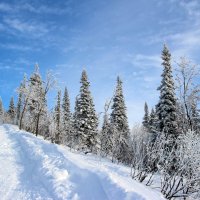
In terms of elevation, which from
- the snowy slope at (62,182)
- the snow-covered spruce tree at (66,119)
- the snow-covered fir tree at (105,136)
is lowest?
the snowy slope at (62,182)

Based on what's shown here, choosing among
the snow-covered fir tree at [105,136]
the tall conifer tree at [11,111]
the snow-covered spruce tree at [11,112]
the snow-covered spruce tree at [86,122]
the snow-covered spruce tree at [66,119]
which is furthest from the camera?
the tall conifer tree at [11,111]

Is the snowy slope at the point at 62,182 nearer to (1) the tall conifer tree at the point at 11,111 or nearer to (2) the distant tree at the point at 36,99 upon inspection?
(2) the distant tree at the point at 36,99

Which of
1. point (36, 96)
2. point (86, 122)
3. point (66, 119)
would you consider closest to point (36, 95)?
point (36, 96)

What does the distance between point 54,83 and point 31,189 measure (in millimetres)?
31118

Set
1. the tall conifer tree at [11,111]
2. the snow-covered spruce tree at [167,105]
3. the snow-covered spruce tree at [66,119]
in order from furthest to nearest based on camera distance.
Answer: the tall conifer tree at [11,111] → the snow-covered spruce tree at [66,119] → the snow-covered spruce tree at [167,105]

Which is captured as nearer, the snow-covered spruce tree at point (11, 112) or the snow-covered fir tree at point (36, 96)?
the snow-covered fir tree at point (36, 96)

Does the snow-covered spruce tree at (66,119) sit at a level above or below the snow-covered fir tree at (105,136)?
above

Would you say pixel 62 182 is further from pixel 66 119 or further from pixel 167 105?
pixel 66 119

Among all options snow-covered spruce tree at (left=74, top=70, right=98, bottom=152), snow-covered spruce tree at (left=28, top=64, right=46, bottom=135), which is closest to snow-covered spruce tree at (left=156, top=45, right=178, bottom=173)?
snow-covered spruce tree at (left=74, top=70, right=98, bottom=152)

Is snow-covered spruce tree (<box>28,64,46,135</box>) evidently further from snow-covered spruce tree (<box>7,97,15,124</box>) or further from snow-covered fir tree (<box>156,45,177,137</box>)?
snow-covered spruce tree (<box>7,97,15,124</box>)

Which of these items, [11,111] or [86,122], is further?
[11,111]

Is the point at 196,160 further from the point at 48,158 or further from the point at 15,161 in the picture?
the point at 15,161

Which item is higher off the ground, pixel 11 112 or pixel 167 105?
pixel 11 112

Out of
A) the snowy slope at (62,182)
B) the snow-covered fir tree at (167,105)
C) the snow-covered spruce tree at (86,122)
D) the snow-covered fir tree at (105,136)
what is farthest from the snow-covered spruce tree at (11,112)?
the snowy slope at (62,182)
